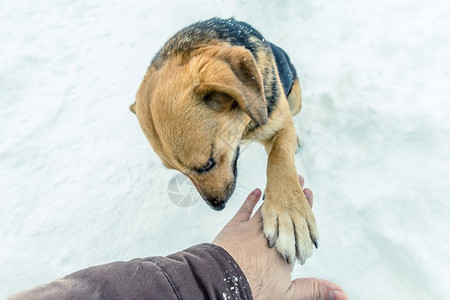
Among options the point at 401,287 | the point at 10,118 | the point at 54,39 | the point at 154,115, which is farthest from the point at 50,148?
the point at 401,287

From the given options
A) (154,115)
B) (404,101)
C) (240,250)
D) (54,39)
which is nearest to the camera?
(154,115)

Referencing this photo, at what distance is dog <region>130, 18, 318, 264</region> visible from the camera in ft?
6.32

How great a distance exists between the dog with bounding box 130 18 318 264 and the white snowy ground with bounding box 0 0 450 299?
818 mm

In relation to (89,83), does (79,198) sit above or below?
below

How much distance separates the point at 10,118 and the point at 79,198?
63.9 inches

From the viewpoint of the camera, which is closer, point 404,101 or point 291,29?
point 404,101

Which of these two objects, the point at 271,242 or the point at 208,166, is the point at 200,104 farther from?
the point at 271,242

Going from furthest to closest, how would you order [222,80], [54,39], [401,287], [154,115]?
1. [54,39]
2. [401,287]
3. [154,115]
4. [222,80]

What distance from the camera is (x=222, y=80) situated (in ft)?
6.21

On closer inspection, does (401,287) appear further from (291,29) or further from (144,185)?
(291,29)

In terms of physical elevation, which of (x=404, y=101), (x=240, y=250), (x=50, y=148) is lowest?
(x=240, y=250)

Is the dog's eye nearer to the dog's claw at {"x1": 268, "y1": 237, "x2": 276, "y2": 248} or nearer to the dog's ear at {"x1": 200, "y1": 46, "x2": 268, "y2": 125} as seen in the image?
the dog's ear at {"x1": 200, "y1": 46, "x2": 268, "y2": 125}

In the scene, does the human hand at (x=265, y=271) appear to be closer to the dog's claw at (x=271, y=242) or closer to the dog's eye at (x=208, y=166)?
the dog's claw at (x=271, y=242)

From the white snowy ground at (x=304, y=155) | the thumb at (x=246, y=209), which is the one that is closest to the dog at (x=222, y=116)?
the thumb at (x=246, y=209)
